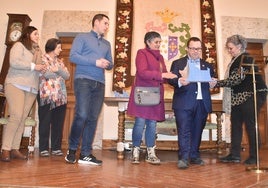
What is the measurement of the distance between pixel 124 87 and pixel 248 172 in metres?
2.92

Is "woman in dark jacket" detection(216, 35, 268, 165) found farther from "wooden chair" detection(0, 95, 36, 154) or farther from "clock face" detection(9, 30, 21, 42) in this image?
"clock face" detection(9, 30, 21, 42)

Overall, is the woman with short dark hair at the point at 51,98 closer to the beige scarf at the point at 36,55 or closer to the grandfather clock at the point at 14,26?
the beige scarf at the point at 36,55

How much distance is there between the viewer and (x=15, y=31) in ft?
16.0

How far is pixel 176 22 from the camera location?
206 inches

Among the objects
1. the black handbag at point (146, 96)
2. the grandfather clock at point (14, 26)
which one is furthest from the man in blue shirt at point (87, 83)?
the grandfather clock at point (14, 26)

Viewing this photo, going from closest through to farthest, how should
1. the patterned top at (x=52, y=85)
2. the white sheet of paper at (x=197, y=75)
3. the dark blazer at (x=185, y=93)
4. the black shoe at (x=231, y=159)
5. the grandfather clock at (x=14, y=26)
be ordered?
1. the white sheet of paper at (x=197, y=75)
2. the dark blazer at (x=185, y=93)
3. the black shoe at (x=231, y=159)
4. the patterned top at (x=52, y=85)
5. the grandfather clock at (x=14, y=26)

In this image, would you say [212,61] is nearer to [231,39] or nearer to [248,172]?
[231,39]

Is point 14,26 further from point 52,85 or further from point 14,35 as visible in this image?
point 52,85

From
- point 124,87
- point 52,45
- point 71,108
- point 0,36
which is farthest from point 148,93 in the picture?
point 0,36

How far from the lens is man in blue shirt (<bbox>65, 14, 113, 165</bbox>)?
8.39ft

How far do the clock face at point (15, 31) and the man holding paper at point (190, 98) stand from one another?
322 cm

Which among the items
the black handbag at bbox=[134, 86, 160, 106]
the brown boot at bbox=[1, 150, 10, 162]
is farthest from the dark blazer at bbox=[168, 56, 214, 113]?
the brown boot at bbox=[1, 150, 10, 162]

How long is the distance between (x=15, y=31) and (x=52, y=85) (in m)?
2.09

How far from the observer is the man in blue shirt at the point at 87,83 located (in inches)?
101
